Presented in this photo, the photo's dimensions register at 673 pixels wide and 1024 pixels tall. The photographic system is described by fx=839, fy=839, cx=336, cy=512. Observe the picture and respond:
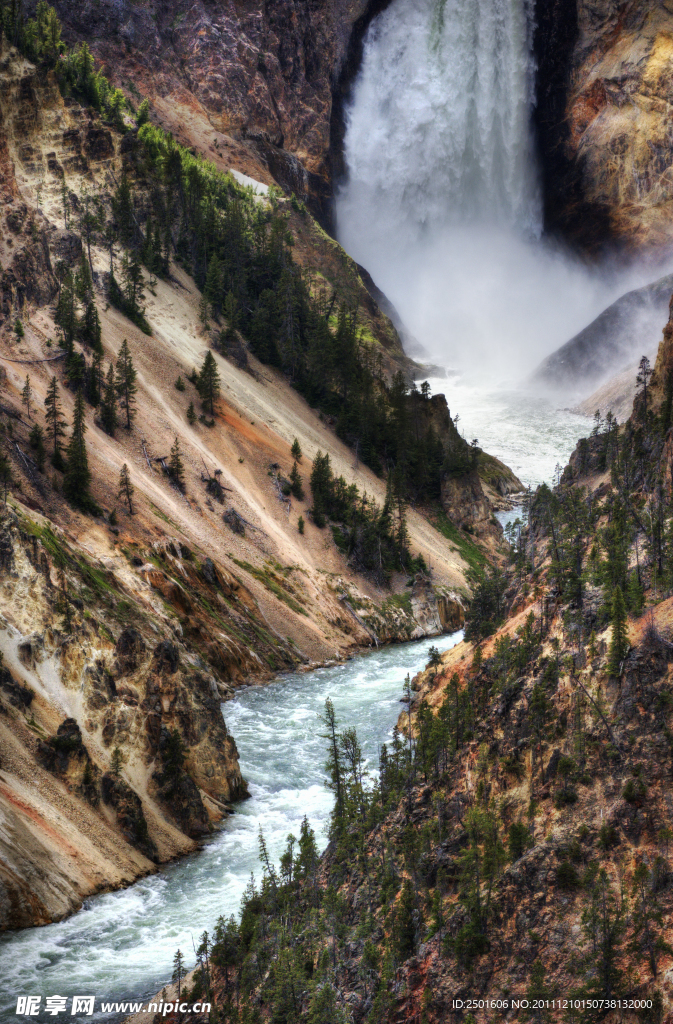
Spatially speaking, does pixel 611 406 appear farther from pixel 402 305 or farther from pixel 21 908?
pixel 21 908

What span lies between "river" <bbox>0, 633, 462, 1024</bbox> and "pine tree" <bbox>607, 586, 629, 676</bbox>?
1147 centimetres

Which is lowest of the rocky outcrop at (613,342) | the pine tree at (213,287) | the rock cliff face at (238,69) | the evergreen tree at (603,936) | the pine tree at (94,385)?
the evergreen tree at (603,936)

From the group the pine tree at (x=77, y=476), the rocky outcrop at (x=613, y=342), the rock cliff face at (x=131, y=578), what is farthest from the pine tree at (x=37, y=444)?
the rocky outcrop at (x=613, y=342)

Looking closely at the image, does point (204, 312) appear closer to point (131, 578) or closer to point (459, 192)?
point (131, 578)

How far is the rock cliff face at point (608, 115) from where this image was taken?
454 ft

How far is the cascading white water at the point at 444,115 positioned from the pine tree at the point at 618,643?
15757cm

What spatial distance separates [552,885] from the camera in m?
12.7

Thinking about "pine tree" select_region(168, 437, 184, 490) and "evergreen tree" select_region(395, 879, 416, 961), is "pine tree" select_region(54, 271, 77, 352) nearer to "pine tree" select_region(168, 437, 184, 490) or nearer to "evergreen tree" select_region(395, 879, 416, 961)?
"pine tree" select_region(168, 437, 184, 490)

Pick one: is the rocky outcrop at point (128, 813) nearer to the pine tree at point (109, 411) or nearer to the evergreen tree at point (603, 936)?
the evergreen tree at point (603, 936)

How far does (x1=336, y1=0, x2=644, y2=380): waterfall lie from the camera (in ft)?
525

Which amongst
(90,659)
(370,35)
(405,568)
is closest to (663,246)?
(370,35)

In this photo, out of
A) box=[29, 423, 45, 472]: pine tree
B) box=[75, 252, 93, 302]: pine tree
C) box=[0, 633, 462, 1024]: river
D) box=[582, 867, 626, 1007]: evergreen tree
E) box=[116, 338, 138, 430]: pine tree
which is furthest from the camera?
box=[75, 252, 93, 302]: pine tree

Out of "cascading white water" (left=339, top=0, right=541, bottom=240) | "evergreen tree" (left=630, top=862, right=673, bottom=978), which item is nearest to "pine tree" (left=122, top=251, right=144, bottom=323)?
"evergreen tree" (left=630, top=862, right=673, bottom=978)

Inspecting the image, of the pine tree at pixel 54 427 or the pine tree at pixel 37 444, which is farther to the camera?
the pine tree at pixel 54 427
